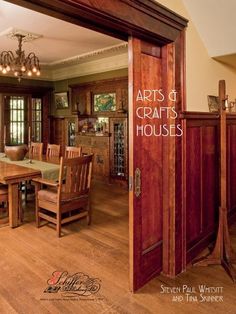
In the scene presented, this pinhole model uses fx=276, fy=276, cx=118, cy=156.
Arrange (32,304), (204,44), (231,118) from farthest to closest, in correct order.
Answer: (231,118) → (204,44) → (32,304)

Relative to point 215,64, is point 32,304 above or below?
below

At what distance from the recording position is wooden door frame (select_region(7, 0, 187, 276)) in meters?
1.61

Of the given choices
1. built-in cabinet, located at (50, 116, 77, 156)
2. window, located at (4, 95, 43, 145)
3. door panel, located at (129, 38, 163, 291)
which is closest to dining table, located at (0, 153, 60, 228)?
door panel, located at (129, 38, 163, 291)

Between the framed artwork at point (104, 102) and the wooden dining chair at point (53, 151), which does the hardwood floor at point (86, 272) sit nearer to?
the wooden dining chair at point (53, 151)

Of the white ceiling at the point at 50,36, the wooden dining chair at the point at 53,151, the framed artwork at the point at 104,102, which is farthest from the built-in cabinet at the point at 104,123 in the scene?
the wooden dining chair at the point at 53,151

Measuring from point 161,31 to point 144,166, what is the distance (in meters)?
1.06

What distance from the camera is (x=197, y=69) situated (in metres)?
2.75

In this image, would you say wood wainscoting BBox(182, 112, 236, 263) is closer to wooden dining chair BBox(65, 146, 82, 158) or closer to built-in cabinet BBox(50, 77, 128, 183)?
wooden dining chair BBox(65, 146, 82, 158)

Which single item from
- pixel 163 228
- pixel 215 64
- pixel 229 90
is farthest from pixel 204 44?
pixel 163 228

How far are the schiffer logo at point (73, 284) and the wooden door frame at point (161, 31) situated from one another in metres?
0.67

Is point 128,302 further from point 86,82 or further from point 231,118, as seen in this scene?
point 86,82

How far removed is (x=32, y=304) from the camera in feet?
6.86

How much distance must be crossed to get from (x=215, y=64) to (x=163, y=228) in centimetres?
196

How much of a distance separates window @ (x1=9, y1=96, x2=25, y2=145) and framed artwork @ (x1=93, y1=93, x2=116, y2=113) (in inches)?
78.5
